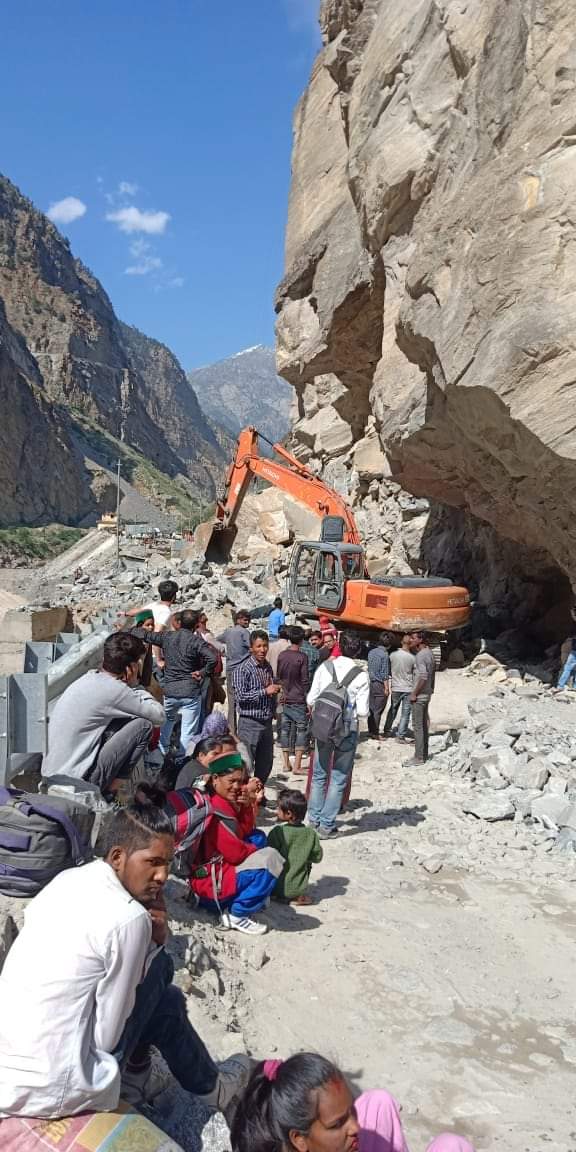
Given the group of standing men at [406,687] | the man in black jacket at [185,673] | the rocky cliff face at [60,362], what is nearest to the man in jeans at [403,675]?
the group of standing men at [406,687]

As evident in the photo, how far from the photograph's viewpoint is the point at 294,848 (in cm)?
459

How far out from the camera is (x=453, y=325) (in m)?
9.62

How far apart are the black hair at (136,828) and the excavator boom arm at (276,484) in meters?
13.3

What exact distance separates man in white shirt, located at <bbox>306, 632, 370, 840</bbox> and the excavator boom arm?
9.73 metres

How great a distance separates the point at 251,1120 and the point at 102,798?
2.15m

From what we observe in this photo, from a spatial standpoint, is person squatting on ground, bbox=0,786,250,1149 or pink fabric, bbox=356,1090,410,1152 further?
pink fabric, bbox=356,1090,410,1152

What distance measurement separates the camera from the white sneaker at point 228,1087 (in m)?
2.62

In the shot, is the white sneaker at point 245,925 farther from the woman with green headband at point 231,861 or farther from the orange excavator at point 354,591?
the orange excavator at point 354,591

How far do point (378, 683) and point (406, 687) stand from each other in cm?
46

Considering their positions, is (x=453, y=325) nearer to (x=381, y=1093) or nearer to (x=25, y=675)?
(x=25, y=675)

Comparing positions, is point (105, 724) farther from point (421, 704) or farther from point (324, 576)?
point (324, 576)

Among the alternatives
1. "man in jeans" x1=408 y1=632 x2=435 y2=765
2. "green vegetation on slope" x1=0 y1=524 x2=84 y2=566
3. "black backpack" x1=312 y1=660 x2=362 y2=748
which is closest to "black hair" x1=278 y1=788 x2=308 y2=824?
"black backpack" x1=312 y1=660 x2=362 y2=748

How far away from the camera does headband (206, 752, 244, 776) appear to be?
4.18 meters

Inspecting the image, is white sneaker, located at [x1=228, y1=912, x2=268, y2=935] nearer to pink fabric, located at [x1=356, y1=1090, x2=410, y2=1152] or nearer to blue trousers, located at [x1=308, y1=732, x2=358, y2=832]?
blue trousers, located at [x1=308, y1=732, x2=358, y2=832]
